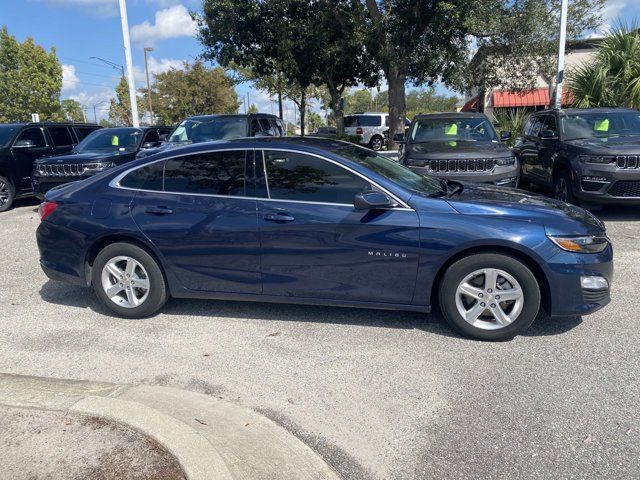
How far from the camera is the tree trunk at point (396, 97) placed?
17.4m

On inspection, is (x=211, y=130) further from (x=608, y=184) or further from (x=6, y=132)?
(x=608, y=184)

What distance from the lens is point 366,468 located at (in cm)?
265

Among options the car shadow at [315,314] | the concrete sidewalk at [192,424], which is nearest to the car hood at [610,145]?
the car shadow at [315,314]

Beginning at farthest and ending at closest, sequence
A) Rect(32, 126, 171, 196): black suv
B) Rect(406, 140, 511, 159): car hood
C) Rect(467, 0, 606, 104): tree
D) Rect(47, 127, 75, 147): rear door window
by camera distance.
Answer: Rect(467, 0, 606, 104): tree
Rect(47, 127, 75, 147): rear door window
Rect(32, 126, 171, 196): black suv
Rect(406, 140, 511, 159): car hood

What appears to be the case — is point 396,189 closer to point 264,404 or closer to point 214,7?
point 264,404

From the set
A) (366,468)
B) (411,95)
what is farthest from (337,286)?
(411,95)

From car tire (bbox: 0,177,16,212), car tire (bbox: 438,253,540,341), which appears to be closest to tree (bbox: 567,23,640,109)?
car tire (bbox: 438,253,540,341)

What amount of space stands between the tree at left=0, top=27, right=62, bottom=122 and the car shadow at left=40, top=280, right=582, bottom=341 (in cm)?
4150

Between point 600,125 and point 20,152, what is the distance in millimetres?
11533

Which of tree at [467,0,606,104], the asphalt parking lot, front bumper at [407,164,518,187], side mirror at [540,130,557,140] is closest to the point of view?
the asphalt parking lot

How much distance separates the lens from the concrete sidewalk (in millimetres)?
2580

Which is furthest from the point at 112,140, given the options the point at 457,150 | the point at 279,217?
the point at 279,217

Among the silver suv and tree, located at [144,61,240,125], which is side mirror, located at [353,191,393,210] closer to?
the silver suv

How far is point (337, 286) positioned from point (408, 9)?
13225 mm
